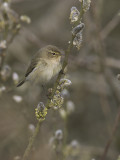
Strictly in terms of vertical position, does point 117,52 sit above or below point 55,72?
below

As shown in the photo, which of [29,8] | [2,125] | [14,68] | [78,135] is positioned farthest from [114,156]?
[29,8]

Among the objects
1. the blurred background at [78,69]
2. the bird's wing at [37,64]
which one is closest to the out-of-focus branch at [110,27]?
the blurred background at [78,69]

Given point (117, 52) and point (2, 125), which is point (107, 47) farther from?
point (2, 125)

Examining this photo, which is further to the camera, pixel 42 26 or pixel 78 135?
pixel 42 26

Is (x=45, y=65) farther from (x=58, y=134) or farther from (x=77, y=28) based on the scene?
(x=77, y=28)

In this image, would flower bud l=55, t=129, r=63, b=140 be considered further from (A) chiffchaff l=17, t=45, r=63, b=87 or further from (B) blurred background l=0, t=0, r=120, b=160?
(B) blurred background l=0, t=0, r=120, b=160

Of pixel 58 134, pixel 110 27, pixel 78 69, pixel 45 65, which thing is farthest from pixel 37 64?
pixel 78 69

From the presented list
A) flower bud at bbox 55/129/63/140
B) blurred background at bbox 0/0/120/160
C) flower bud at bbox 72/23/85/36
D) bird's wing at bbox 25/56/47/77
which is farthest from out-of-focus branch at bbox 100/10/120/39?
flower bud at bbox 72/23/85/36

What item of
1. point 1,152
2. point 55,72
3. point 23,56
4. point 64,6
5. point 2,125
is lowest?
point 1,152

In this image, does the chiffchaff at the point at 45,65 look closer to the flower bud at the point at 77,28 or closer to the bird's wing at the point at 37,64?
the bird's wing at the point at 37,64
